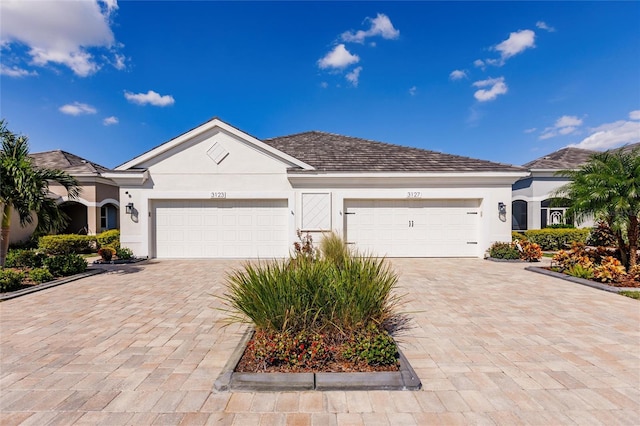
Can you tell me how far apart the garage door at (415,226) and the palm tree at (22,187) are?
946 cm

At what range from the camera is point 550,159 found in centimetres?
1888

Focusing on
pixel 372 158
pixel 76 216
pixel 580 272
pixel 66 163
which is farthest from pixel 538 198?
pixel 66 163

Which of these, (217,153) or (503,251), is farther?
(217,153)

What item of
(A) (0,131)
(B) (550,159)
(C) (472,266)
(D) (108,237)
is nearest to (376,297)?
(C) (472,266)

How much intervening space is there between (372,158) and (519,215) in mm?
11138

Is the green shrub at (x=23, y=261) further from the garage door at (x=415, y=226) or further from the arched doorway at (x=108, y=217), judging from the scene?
the garage door at (x=415, y=226)

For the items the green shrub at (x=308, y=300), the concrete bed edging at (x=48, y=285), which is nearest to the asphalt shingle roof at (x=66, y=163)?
the concrete bed edging at (x=48, y=285)

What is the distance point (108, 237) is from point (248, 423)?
15040mm

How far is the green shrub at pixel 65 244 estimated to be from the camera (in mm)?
12820

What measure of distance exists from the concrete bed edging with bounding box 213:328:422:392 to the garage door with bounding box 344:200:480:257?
8.93 m

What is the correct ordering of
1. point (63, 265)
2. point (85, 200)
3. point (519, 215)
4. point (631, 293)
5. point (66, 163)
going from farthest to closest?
point (519, 215)
point (66, 163)
point (85, 200)
point (63, 265)
point (631, 293)

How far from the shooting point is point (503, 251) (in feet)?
37.1

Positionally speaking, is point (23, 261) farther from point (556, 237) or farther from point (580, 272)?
point (556, 237)

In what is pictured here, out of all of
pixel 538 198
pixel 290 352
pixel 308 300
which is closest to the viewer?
pixel 290 352
